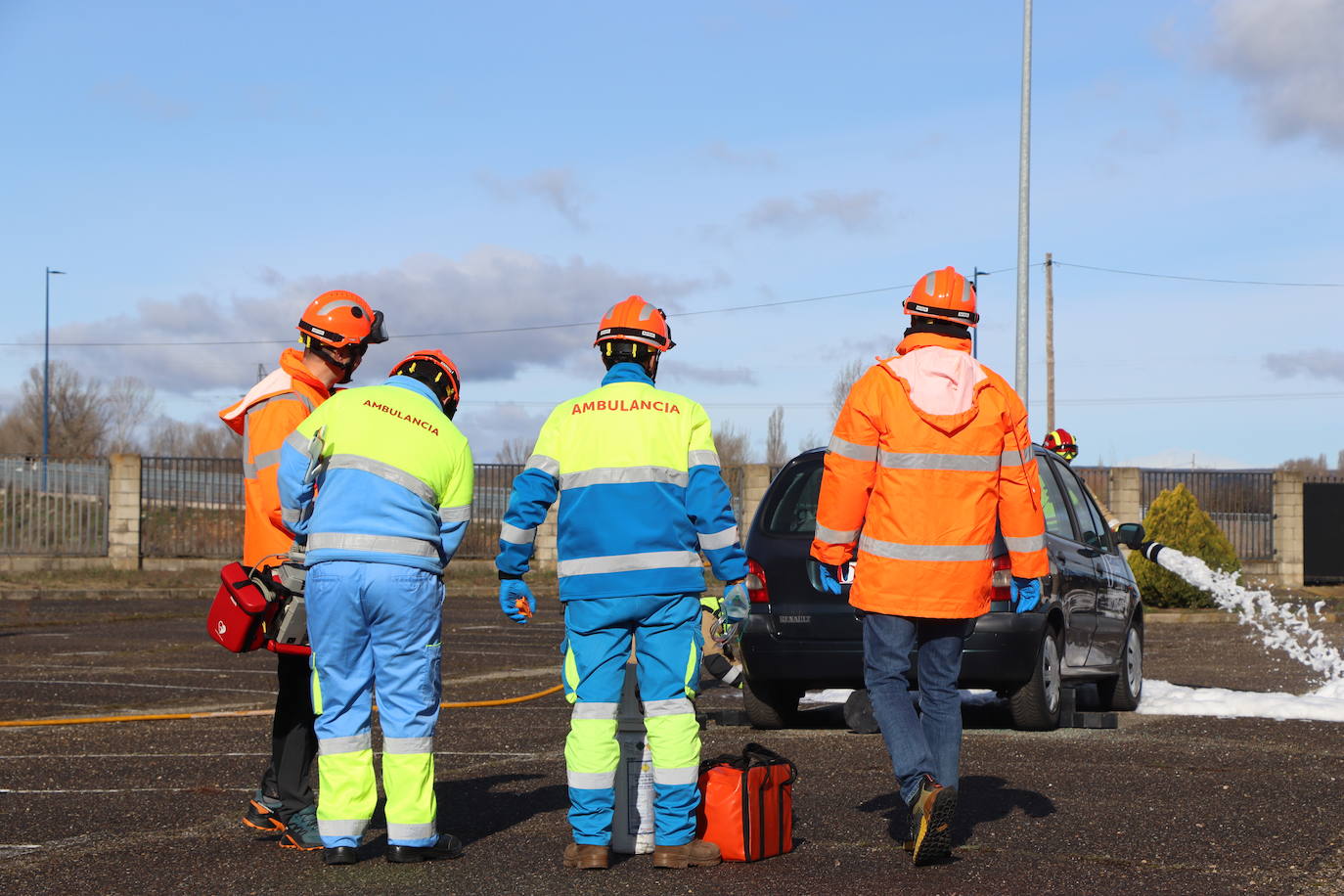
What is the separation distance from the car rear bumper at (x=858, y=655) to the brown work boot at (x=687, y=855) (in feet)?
10.6

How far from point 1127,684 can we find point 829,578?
5304 mm

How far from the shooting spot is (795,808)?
6.93 meters

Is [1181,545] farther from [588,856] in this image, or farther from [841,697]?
[588,856]

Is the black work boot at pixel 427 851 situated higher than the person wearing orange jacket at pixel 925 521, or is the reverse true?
the person wearing orange jacket at pixel 925 521

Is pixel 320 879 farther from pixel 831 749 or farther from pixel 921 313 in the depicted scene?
pixel 831 749

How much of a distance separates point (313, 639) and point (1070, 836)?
2.99m

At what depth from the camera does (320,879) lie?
5645 millimetres

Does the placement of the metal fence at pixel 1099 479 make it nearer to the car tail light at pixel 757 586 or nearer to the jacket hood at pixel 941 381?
the car tail light at pixel 757 586

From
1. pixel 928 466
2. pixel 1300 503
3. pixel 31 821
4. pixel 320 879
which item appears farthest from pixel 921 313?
pixel 1300 503

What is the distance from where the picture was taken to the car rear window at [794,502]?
9.52 meters

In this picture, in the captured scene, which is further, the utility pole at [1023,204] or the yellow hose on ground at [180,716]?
the utility pole at [1023,204]

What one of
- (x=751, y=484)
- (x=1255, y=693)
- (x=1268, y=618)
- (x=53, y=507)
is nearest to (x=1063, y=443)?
(x=1255, y=693)

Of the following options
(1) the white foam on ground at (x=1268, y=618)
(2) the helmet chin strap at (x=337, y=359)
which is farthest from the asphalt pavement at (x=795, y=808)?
(1) the white foam on ground at (x=1268, y=618)

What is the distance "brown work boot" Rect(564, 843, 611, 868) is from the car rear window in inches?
154
